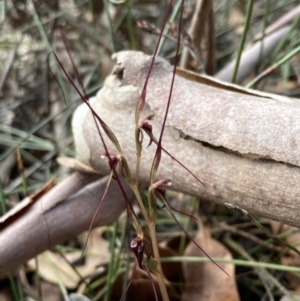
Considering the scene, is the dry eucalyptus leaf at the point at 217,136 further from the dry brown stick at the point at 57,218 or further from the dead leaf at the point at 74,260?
the dead leaf at the point at 74,260

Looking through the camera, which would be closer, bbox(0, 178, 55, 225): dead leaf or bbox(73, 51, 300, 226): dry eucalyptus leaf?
bbox(73, 51, 300, 226): dry eucalyptus leaf

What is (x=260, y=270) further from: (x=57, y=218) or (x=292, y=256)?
(x=57, y=218)

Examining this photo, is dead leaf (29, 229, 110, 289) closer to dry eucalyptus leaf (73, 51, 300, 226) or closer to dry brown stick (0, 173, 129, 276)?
dry brown stick (0, 173, 129, 276)

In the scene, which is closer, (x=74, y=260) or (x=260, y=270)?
(x=260, y=270)

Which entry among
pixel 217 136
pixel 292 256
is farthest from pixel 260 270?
pixel 217 136

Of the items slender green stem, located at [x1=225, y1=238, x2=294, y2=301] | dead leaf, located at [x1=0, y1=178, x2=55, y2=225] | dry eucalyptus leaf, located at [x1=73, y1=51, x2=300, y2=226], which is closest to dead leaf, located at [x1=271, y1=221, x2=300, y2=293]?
slender green stem, located at [x1=225, y1=238, x2=294, y2=301]

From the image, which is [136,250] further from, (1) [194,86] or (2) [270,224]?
(2) [270,224]
